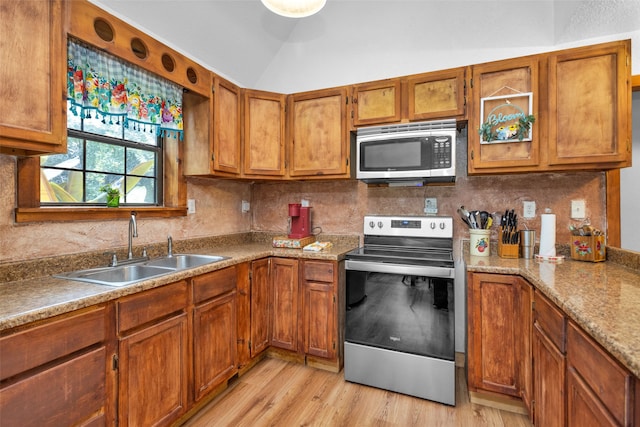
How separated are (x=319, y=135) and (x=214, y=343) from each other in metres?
1.72

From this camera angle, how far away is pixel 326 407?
6.43ft

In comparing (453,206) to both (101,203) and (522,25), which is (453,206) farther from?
(101,203)

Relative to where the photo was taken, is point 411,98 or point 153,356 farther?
point 411,98

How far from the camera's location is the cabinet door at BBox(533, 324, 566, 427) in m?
1.25

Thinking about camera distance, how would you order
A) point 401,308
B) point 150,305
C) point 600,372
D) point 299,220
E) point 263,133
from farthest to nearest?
point 299,220 < point 263,133 < point 401,308 < point 150,305 < point 600,372

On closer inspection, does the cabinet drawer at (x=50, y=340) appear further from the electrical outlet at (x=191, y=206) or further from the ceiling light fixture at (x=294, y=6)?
the ceiling light fixture at (x=294, y=6)

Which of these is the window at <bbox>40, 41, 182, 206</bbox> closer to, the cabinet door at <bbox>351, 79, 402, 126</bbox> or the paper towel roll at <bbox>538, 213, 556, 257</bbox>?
the cabinet door at <bbox>351, 79, 402, 126</bbox>

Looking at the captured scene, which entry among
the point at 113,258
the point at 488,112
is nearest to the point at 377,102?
the point at 488,112

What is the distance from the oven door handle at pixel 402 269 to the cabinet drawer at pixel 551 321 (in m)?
0.49

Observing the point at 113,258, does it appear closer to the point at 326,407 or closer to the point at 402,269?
the point at 326,407

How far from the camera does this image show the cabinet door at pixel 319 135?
8.27 feet

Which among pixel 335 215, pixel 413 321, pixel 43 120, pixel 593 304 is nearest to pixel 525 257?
pixel 413 321

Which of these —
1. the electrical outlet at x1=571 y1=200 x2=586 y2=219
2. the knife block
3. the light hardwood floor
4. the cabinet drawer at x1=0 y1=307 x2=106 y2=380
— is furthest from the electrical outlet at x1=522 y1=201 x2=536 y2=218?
the cabinet drawer at x1=0 y1=307 x2=106 y2=380

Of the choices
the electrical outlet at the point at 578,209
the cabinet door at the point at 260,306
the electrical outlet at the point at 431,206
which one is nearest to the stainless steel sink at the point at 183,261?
the cabinet door at the point at 260,306
